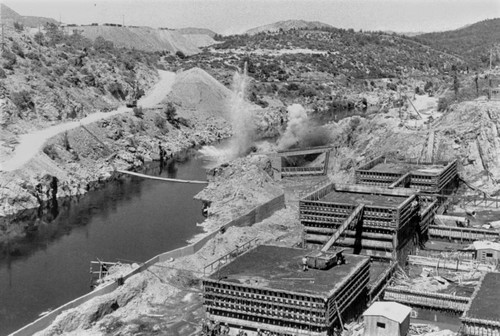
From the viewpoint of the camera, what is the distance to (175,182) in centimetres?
7906

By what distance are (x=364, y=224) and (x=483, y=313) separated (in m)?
13.6

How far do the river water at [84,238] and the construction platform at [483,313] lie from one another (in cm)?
→ 2376

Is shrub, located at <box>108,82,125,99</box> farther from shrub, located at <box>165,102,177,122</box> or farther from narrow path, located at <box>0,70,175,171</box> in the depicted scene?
shrub, located at <box>165,102,177,122</box>

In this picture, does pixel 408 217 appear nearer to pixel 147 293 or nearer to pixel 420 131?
pixel 147 293

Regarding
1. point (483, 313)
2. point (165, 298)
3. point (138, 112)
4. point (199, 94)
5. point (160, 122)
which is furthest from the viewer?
point (199, 94)

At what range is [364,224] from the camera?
144ft

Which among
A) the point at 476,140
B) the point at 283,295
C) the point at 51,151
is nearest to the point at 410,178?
the point at 476,140

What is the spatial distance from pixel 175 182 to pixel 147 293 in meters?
38.6

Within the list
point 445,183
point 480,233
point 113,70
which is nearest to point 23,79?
point 113,70

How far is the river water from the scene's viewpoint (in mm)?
44031

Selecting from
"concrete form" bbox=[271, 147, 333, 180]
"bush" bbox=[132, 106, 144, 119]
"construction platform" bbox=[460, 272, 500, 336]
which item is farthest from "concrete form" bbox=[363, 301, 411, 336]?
"bush" bbox=[132, 106, 144, 119]

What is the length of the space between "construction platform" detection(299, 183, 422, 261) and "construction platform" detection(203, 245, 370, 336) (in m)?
6.88

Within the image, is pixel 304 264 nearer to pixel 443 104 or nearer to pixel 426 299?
pixel 426 299

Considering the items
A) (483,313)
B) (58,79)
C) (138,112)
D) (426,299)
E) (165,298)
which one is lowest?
(165,298)
